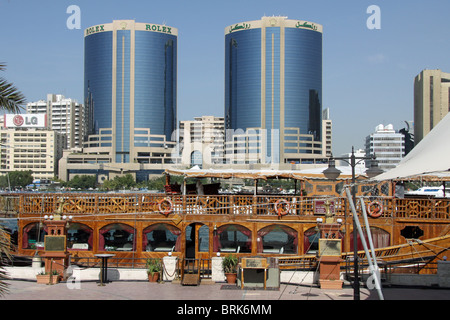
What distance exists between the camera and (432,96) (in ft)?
616

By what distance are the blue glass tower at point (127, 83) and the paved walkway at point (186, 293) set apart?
6935 inches

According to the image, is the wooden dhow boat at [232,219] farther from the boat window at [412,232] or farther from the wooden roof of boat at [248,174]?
the boat window at [412,232]

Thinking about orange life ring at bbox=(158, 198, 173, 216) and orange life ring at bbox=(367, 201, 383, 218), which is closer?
orange life ring at bbox=(367, 201, 383, 218)

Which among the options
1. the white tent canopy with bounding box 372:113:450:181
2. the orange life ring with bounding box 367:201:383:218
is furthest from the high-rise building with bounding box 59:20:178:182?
the white tent canopy with bounding box 372:113:450:181

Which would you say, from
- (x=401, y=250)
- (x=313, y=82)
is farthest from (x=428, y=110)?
(x=401, y=250)

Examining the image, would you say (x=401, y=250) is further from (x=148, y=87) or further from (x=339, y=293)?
(x=148, y=87)

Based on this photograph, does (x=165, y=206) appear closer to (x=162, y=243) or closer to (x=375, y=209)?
(x=162, y=243)

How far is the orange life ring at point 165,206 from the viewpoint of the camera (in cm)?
2227

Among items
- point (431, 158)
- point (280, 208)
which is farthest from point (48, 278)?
point (431, 158)

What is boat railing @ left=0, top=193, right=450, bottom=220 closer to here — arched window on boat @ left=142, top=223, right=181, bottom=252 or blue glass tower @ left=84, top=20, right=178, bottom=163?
arched window on boat @ left=142, top=223, right=181, bottom=252

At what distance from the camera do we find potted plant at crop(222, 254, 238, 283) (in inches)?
734

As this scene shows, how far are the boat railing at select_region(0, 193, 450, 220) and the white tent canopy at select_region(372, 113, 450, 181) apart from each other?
6.40 meters

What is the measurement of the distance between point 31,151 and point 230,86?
7108 centimetres

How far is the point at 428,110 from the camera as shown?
190000 millimetres
